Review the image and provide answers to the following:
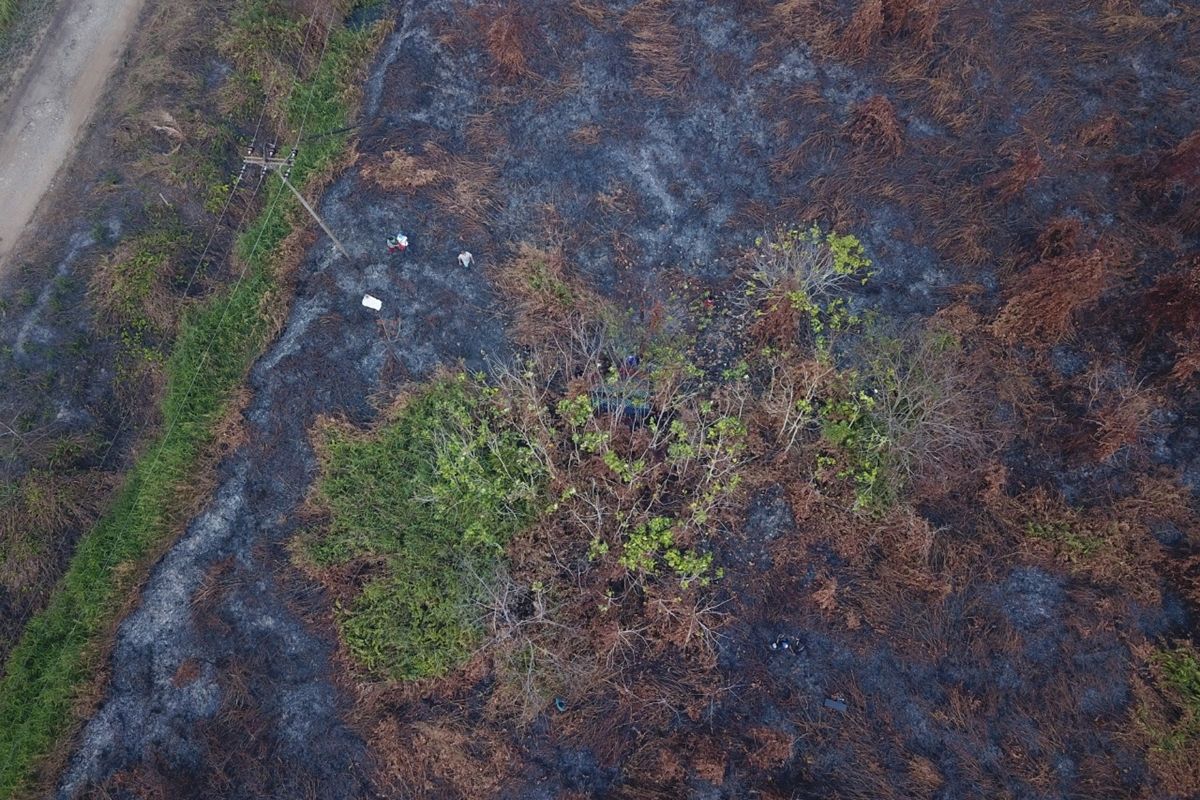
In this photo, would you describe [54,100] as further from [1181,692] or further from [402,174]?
[1181,692]

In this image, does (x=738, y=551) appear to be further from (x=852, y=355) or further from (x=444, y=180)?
(x=444, y=180)

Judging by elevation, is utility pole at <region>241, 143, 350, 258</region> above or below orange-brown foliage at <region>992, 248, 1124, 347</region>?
below

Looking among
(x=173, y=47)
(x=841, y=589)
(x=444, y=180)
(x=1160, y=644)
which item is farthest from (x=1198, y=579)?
(x=173, y=47)

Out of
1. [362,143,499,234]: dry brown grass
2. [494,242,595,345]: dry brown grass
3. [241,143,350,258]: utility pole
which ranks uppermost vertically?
[362,143,499,234]: dry brown grass

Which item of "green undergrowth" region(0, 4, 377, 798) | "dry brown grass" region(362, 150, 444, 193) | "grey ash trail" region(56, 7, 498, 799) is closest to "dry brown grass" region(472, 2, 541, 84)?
"dry brown grass" region(362, 150, 444, 193)

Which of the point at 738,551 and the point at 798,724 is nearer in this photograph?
the point at 798,724

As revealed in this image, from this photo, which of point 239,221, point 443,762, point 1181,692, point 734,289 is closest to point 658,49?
point 734,289

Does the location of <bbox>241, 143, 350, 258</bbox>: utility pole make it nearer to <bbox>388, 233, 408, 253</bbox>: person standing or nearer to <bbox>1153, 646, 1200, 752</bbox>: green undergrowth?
<bbox>388, 233, 408, 253</bbox>: person standing
